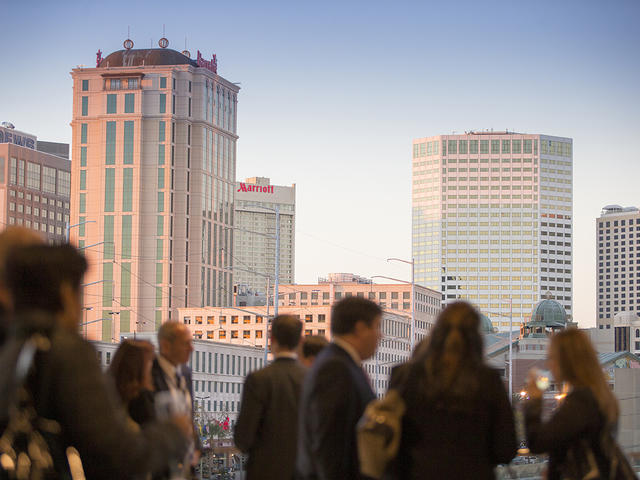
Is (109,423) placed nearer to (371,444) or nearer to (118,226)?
(371,444)

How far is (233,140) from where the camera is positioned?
188 m

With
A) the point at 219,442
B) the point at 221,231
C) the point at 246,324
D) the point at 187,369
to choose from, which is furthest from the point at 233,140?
the point at 187,369

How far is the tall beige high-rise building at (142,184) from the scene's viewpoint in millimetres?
169000

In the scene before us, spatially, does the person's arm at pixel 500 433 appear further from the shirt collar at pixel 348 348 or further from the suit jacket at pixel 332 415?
the shirt collar at pixel 348 348

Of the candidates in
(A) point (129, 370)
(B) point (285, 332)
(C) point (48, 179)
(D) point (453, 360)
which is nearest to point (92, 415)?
(D) point (453, 360)

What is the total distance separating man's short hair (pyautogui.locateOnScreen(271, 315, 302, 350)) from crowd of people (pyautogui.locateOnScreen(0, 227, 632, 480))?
1 cm

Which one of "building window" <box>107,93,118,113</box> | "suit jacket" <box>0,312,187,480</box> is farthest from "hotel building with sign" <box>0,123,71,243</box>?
"suit jacket" <box>0,312,187,480</box>

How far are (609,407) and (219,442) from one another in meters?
101

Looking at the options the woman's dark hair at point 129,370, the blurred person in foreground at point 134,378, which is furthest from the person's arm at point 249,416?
the woman's dark hair at point 129,370

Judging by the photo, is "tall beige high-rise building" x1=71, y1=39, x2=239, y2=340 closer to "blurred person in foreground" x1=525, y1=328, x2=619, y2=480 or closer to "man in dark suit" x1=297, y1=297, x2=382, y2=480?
"man in dark suit" x1=297, y1=297, x2=382, y2=480

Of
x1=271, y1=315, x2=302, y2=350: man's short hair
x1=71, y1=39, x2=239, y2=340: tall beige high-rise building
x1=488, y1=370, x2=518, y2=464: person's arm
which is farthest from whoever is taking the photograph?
x1=71, y1=39, x2=239, y2=340: tall beige high-rise building

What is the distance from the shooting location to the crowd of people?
3.68m

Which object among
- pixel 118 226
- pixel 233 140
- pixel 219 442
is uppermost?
pixel 233 140

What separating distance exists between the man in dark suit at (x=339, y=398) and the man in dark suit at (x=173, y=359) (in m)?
1.55
